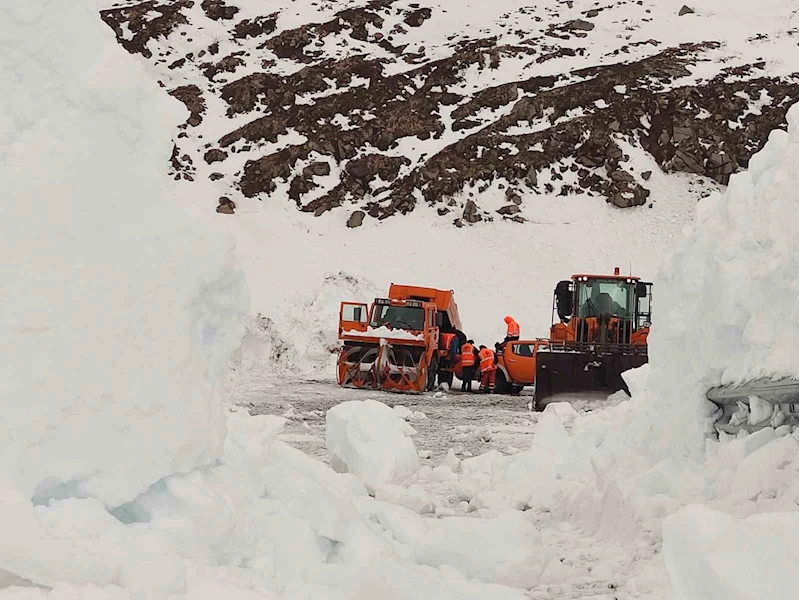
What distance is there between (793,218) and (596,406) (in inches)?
339

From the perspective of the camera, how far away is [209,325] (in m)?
3.97

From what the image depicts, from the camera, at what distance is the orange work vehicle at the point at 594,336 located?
1338 cm

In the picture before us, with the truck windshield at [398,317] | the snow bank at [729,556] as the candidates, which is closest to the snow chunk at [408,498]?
the snow bank at [729,556]

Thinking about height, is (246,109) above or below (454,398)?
above

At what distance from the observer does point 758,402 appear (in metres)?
5.12

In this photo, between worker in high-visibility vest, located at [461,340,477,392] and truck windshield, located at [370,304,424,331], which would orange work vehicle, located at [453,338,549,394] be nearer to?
worker in high-visibility vest, located at [461,340,477,392]

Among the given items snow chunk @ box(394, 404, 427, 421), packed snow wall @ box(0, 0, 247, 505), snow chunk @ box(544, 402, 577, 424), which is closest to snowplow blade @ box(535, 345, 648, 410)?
snow chunk @ box(544, 402, 577, 424)

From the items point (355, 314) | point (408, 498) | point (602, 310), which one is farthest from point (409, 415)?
point (408, 498)

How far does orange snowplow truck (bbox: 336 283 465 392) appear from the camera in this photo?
17109mm

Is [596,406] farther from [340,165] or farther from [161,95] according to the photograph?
[340,165]

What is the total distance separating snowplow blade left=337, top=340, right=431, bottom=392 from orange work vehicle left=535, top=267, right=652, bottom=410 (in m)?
2.75

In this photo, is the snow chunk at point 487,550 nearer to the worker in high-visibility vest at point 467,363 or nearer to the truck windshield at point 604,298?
the truck windshield at point 604,298

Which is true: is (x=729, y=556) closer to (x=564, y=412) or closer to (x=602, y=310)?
(x=564, y=412)

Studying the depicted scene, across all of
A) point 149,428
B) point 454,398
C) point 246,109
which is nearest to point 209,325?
point 149,428
